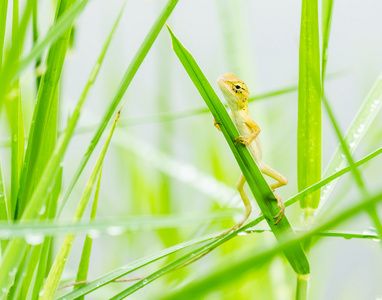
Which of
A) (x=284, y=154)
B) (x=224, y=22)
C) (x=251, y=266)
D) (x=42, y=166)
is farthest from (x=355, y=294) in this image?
(x=251, y=266)

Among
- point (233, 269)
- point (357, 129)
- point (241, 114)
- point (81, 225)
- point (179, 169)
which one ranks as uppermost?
point (179, 169)

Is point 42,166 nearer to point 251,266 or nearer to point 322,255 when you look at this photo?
point 251,266

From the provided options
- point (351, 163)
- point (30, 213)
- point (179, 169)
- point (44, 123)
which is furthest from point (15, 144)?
point (179, 169)

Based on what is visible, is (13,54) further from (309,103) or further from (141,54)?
(309,103)

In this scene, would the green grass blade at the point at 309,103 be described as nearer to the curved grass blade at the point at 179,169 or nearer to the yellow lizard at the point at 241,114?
the yellow lizard at the point at 241,114

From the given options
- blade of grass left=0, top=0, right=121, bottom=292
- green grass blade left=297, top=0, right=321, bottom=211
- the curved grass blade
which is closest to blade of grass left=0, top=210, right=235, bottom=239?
blade of grass left=0, top=0, right=121, bottom=292

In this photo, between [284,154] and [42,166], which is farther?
[284,154]

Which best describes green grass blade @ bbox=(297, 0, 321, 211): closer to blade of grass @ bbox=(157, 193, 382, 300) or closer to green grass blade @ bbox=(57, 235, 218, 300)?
green grass blade @ bbox=(57, 235, 218, 300)

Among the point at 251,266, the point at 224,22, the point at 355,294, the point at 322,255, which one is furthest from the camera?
the point at 355,294
